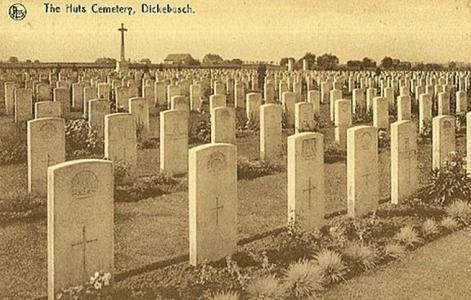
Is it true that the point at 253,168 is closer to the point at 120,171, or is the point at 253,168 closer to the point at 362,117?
the point at 120,171

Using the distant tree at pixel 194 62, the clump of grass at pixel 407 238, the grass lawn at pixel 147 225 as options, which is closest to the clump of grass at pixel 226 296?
the grass lawn at pixel 147 225

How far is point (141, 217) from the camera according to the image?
378 inches

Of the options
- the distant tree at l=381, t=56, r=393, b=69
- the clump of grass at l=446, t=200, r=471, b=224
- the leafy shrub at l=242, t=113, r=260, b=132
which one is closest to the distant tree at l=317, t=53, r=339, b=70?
the distant tree at l=381, t=56, r=393, b=69

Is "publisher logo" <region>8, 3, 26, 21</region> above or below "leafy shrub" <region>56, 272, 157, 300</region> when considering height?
above

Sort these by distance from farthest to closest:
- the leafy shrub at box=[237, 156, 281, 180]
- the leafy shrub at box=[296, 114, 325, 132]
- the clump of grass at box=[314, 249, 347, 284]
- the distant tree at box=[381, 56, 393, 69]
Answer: the distant tree at box=[381, 56, 393, 69] < the leafy shrub at box=[296, 114, 325, 132] < the leafy shrub at box=[237, 156, 281, 180] < the clump of grass at box=[314, 249, 347, 284]

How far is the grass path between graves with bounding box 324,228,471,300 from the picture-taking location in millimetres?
6512

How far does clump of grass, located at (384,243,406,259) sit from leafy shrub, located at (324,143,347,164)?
21.5 feet

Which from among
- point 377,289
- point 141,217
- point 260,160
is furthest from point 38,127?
point 377,289

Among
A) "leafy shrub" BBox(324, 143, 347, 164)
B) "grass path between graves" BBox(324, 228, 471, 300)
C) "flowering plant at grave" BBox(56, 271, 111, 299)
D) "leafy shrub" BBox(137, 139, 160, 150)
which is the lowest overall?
"grass path between graves" BBox(324, 228, 471, 300)

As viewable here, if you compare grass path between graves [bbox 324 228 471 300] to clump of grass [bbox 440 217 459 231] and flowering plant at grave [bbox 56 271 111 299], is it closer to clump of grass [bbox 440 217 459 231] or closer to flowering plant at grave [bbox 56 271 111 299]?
clump of grass [bbox 440 217 459 231]

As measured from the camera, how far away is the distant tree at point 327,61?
199ft

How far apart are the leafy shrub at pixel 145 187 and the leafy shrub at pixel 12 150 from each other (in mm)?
3052

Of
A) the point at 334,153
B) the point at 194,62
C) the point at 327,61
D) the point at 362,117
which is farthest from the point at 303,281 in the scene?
the point at 194,62

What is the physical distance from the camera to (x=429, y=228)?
28.3 ft
